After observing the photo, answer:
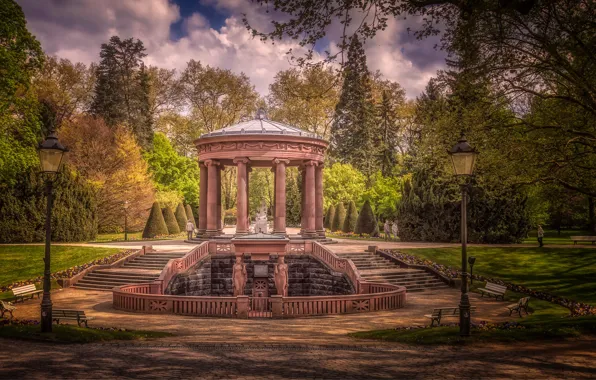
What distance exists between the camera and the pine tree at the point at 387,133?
7381cm

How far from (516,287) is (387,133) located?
167 ft

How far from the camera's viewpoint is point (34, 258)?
33.7 meters

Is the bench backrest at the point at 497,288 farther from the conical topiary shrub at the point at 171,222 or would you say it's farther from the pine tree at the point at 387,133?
the pine tree at the point at 387,133

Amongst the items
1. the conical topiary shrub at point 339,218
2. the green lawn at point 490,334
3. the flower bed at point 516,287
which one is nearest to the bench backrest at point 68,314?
the green lawn at point 490,334

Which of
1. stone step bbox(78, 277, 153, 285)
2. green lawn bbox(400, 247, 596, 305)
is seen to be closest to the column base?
green lawn bbox(400, 247, 596, 305)

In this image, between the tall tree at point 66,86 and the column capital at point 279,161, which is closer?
the column capital at point 279,161

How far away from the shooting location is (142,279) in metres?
27.9

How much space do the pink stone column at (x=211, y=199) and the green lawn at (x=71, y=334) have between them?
941 inches

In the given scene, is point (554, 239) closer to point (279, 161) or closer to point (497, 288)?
point (279, 161)

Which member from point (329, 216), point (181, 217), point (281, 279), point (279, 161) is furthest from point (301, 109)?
point (281, 279)

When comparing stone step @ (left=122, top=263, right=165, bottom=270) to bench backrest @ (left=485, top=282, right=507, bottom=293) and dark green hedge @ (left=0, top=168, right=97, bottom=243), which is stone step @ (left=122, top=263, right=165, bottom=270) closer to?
dark green hedge @ (left=0, top=168, right=97, bottom=243)

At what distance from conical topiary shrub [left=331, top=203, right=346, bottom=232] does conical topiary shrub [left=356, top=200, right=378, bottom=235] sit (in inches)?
224

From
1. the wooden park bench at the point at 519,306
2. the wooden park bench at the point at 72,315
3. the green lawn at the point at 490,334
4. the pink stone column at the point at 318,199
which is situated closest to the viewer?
the green lawn at the point at 490,334

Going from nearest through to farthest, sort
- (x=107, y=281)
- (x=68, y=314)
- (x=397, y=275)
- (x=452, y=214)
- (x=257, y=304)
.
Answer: (x=68, y=314) < (x=257, y=304) < (x=107, y=281) < (x=397, y=275) < (x=452, y=214)
